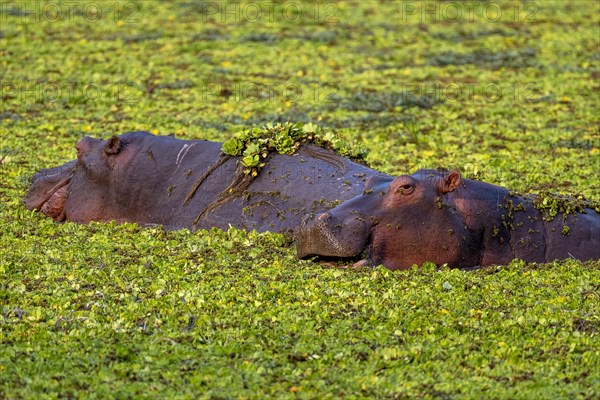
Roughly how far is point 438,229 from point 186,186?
2.05 meters

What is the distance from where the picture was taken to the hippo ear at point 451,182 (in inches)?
270

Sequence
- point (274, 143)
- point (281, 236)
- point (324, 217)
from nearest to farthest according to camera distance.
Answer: point (324, 217), point (281, 236), point (274, 143)

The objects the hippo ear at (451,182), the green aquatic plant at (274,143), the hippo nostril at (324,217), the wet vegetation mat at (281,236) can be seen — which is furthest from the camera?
the green aquatic plant at (274,143)

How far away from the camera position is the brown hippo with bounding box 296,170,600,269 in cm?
672

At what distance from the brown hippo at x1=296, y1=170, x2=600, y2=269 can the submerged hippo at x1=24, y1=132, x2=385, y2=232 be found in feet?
1.58

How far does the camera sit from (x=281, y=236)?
725cm

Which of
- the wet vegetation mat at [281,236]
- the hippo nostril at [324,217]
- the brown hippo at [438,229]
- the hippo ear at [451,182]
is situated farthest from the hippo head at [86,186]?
the hippo ear at [451,182]

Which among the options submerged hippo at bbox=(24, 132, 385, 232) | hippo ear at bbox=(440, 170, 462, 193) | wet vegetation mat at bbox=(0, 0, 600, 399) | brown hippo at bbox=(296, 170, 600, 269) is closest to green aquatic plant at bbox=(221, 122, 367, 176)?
submerged hippo at bbox=(24, 132, 385, 232)

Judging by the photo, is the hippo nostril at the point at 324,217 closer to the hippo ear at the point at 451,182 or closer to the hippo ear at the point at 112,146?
the hippo ear at the point at 451,182

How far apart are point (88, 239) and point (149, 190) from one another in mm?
684

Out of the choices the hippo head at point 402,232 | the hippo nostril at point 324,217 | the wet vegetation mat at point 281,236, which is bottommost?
the wet vegetation mat at point 281,236

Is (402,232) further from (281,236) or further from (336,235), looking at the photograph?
(281,236)

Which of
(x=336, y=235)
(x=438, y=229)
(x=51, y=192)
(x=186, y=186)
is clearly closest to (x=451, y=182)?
(x=438, y=229)

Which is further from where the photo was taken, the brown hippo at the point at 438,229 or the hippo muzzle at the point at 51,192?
the hippo muzzle at the point at 51,192
